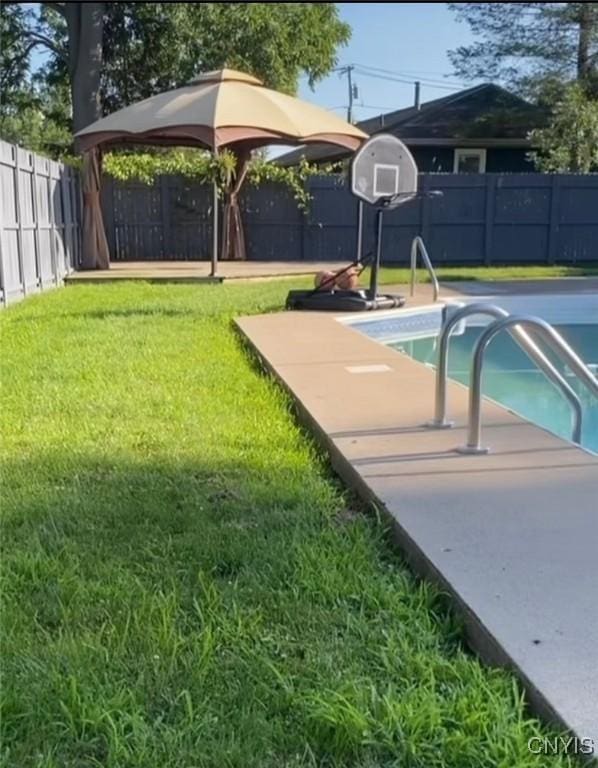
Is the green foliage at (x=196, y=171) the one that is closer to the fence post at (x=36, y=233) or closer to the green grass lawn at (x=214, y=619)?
the fence post at (x=36, y=233)

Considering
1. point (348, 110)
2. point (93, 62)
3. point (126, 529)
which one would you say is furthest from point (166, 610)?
point (348, 110)

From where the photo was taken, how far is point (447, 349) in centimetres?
353

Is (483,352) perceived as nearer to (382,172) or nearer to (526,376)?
(526,376)

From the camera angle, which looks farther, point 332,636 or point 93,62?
point 93,62

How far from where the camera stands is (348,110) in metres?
36.2

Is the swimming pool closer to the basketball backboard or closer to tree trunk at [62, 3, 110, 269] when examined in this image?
the basketball backboard

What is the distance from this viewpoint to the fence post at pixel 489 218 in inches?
591

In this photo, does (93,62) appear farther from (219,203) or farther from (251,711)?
(251,711)

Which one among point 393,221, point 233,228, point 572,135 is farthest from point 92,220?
point 572,135

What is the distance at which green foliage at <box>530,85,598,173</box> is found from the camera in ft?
52.5

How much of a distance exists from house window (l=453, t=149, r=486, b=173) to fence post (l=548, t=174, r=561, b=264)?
5.20 m

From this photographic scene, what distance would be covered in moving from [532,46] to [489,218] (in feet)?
20.9

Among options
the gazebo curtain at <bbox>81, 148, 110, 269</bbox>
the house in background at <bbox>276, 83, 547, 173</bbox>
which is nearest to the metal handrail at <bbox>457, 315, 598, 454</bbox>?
the gazebo curtain at <bbox>81, 148, 110, 269</bbox>

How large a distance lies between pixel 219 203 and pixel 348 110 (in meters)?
23.7
